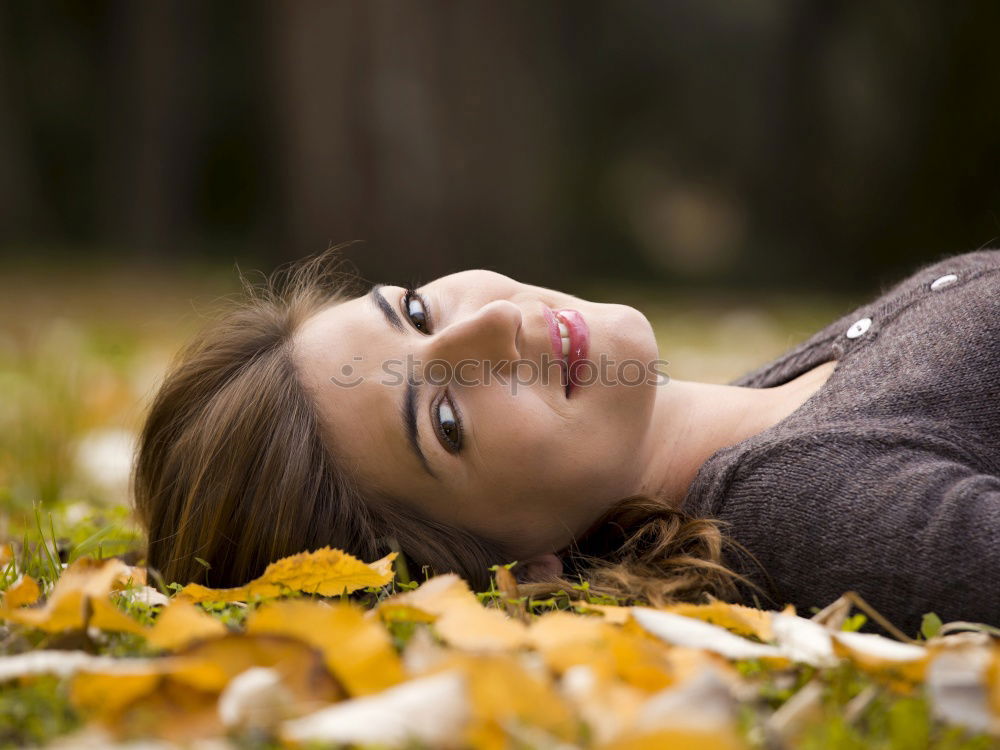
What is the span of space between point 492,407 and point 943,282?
1145 millimetres

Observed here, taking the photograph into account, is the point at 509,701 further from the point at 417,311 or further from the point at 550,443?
the point at 417,311

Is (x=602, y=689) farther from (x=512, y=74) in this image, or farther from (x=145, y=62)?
(x=145, y=62)

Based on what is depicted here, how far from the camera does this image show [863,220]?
40.9 feet

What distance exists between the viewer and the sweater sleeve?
5.95ft

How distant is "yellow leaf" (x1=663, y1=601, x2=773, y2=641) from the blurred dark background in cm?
712

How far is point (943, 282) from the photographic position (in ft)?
8.45

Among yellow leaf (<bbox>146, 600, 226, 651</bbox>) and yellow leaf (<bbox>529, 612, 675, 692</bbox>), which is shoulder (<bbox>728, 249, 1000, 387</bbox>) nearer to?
yellow leaf (<bbox>529, 612, 675, 692</bbox>)

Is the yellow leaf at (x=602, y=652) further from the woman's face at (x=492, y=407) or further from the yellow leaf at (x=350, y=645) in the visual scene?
the woman's face at (x=492, y=407)

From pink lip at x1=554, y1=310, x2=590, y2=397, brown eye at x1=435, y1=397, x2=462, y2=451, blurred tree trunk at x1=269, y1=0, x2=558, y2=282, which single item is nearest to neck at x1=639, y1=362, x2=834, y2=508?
pink lip at x1=554, y1=310, x2=590, y2=397

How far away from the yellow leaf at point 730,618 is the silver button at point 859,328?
3.50 ft

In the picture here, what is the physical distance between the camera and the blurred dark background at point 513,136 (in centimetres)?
893

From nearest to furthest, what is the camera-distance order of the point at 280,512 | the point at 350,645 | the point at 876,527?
the point at 350,645, the point at 876,527, the point at 280,512

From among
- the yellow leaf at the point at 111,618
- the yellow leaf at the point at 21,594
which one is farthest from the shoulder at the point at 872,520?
the yellow leaf at the point at 21,594

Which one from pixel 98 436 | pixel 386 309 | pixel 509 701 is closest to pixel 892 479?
pixel 509 701
